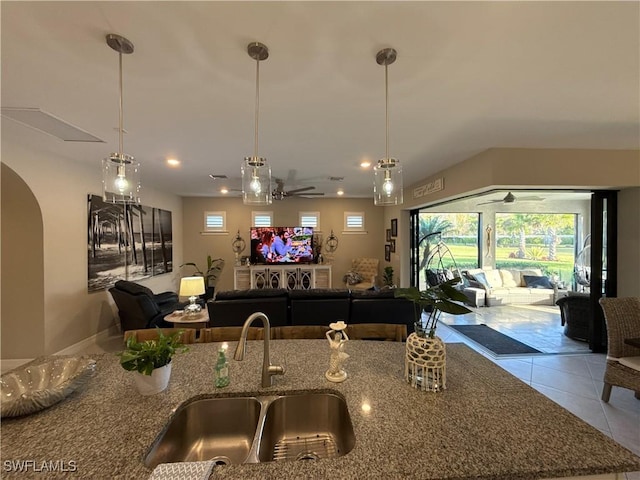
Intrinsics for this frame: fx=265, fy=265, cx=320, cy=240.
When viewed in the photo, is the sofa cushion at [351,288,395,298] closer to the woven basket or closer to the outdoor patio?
the outdoor patio

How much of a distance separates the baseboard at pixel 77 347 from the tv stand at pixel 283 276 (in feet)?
8.67

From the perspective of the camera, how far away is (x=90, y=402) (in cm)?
117

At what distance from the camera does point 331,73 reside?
5.66 feet

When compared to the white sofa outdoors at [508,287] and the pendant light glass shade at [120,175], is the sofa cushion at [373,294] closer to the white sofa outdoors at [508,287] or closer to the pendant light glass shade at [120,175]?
the pendant light glass shade at [120,175]

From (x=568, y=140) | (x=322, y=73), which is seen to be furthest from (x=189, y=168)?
(x=568, y=140)

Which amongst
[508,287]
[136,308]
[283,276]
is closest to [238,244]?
[283,276]

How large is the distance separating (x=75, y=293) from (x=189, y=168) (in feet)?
7.59

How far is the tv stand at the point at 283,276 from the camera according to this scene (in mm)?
6555

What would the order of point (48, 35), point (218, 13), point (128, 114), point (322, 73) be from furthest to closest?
point (128, 114) → point (322, 73) → point (48, 35) → point (218, 13)

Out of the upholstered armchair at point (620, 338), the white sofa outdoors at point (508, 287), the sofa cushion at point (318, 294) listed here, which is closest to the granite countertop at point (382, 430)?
Result: the sofa cushion at point (318, 294)

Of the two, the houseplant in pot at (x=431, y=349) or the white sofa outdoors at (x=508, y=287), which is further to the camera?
the white sofa outdoors at (x=508, y=287)

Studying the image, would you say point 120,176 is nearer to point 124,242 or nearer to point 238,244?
point 124,242

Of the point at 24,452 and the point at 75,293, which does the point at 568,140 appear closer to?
the point at 24,452

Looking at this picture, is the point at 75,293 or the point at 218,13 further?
the point at 75,293
